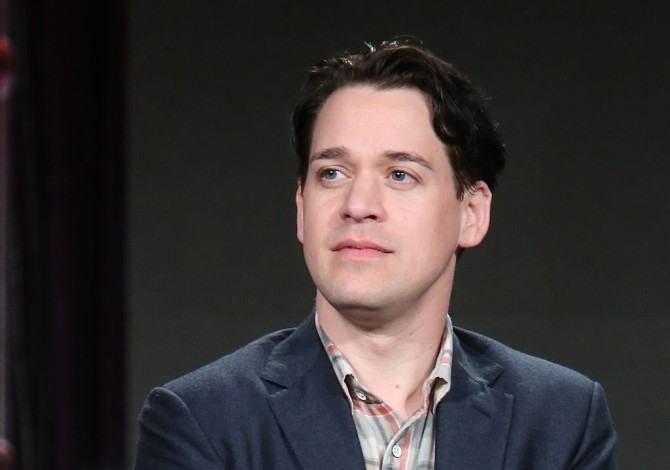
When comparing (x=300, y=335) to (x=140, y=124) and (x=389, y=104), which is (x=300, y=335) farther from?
(x=140, y=124)

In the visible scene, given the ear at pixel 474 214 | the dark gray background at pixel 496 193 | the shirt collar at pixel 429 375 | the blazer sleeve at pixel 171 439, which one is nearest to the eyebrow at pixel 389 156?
the ear at pixel 474 214

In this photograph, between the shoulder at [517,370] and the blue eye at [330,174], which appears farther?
the shoulder at [517,370]

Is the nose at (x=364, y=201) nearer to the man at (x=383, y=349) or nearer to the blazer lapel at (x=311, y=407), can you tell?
the man at (x=383, y=349)

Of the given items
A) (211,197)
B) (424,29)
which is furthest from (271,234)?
(424,29)

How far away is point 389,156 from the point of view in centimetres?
175

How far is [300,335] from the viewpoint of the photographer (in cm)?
186

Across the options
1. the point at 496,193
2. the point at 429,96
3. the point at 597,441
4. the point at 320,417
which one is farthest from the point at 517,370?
the point at 496,193

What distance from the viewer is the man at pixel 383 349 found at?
1716 mm

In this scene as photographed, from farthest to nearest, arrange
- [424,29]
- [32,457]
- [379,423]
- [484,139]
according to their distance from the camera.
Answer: [424,29], [32,457], [484,139], [379,423]

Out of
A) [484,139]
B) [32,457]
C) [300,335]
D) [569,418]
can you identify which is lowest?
[32,457]

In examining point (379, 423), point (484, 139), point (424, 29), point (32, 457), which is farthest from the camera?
point (424, 29)

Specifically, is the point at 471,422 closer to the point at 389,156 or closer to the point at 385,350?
the point at 385,350

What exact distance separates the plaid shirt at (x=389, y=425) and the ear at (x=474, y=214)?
0.23 m

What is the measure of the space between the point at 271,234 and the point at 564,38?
1033mm
